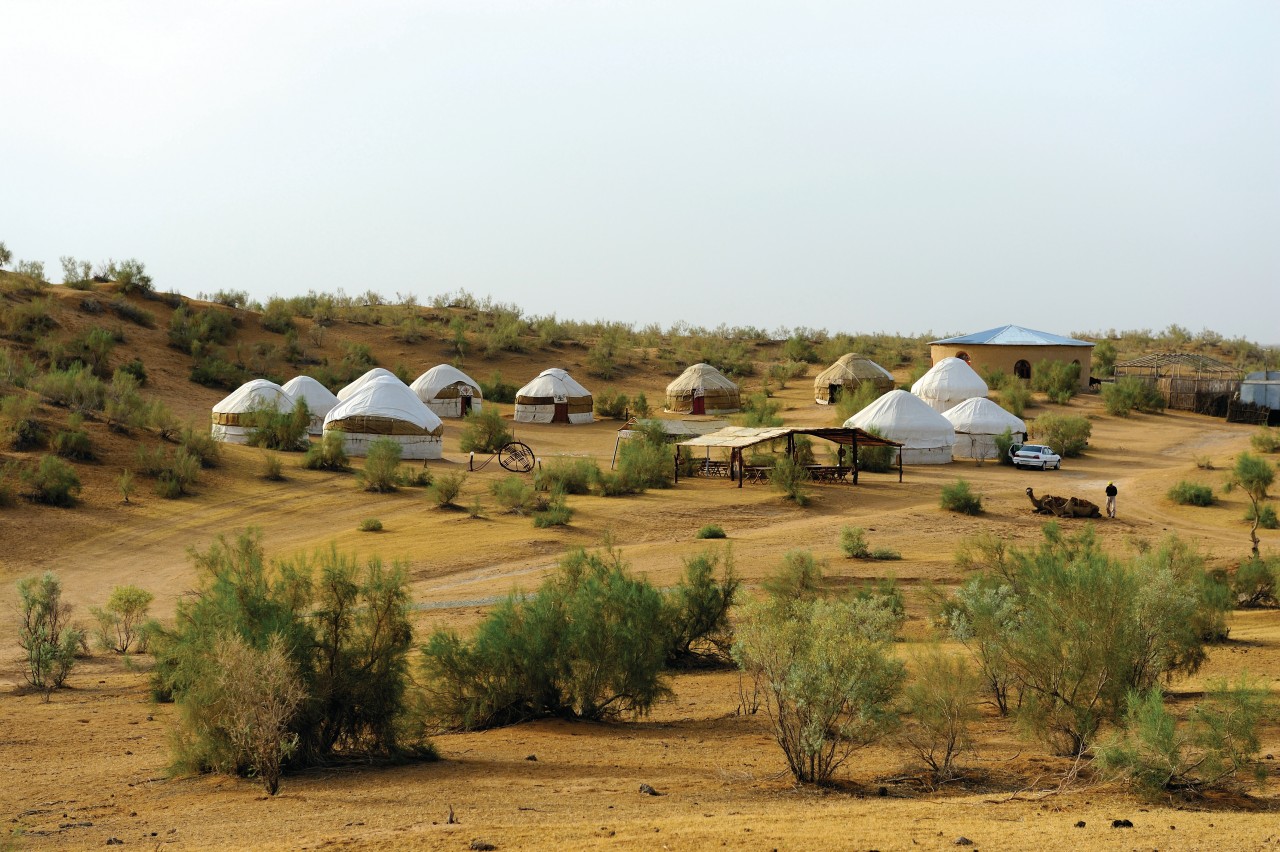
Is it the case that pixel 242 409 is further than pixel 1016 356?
No

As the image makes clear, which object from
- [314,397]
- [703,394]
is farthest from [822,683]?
[703,394]

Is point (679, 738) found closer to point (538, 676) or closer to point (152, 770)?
point (538, 676)

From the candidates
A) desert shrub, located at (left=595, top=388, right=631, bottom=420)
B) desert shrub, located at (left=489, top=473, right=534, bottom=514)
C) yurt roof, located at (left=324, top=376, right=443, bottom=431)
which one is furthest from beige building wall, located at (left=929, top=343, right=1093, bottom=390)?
desert shrub, located at (left=489, top=473, right=534, bottom=514)

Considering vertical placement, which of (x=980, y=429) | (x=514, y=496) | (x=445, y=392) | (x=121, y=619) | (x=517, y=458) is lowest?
(x=121, y=619)

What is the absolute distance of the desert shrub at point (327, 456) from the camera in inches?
1238

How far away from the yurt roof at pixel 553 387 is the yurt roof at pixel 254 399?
425 inches

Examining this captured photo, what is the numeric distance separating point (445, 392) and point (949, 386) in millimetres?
18920

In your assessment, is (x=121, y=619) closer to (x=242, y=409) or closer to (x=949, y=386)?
(x=242, y=409)

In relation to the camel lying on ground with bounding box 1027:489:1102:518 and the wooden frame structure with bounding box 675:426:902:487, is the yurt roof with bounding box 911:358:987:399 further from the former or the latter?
the camel lying on ground with bounding box 1027:489:1102:518

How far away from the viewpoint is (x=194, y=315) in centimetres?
5184

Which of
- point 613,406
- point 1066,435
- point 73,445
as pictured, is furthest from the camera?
point 613,406

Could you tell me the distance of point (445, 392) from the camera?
1832 inches

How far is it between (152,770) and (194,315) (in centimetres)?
4569

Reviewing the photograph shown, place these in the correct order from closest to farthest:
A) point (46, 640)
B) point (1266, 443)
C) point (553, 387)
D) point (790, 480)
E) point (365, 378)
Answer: point (46, 640) → point (790, 480) → point (1266, 443) → point (365, 378) → point (553, 387)
